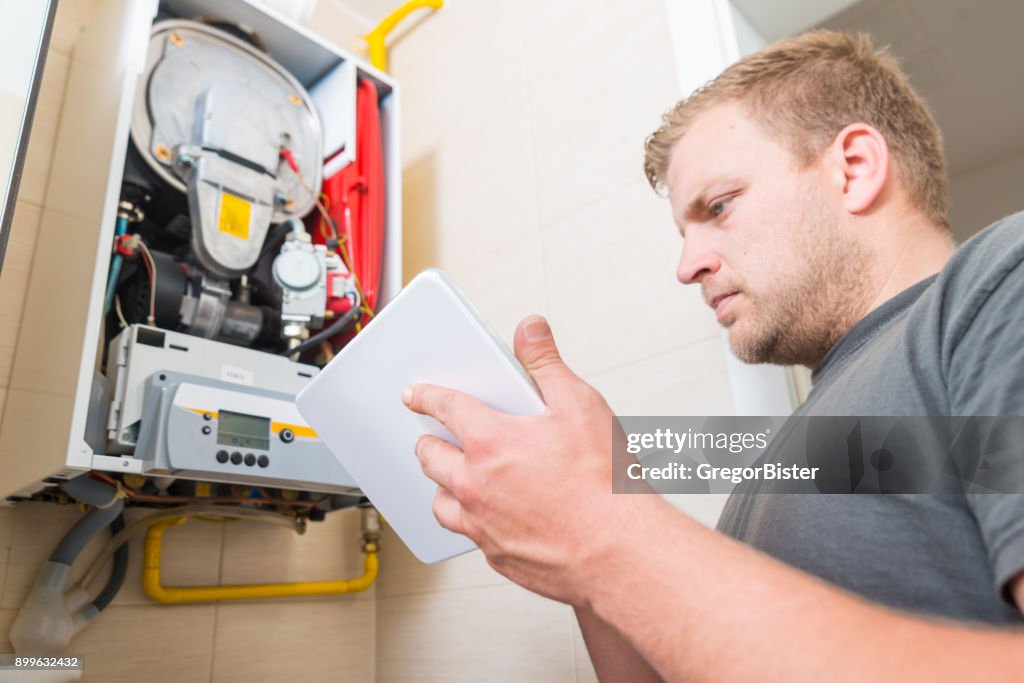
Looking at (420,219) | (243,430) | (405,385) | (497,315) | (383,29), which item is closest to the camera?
(405,385)

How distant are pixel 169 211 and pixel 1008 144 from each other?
9.22 feet

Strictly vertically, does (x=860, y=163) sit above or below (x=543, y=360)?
above

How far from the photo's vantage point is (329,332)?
1295 mm

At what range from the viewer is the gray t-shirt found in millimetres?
429

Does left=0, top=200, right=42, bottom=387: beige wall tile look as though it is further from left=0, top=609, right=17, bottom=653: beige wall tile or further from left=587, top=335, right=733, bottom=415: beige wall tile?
left=587, top=335, right=733, bottom=415: beige wall tile

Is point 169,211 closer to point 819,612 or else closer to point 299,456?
point 299,456

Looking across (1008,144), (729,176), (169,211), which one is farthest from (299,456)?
(1008,144)

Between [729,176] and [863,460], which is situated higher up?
[729,176]

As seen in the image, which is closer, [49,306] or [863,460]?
[863,460]

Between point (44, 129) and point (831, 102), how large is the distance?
141 centimetres

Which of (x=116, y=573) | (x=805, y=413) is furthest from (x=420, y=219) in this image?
(x=805, y=413)

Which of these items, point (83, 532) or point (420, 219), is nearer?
point (83, 532)

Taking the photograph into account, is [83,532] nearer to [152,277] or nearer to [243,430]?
[243,430]

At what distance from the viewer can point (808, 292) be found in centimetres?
80
